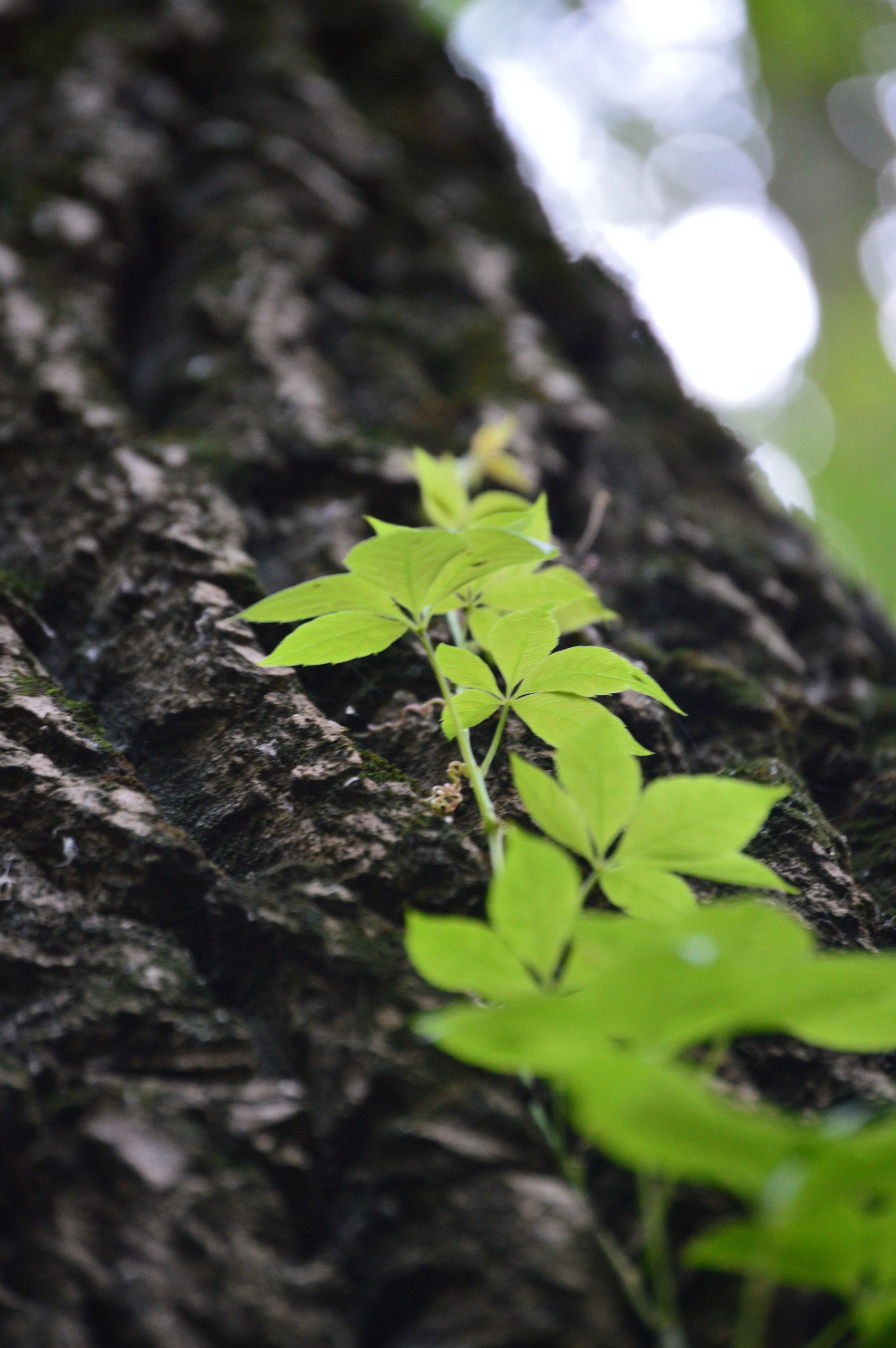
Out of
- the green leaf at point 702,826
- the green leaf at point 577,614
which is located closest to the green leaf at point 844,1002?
the green leaf at point 702,826

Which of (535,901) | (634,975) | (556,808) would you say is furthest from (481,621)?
(634,975)

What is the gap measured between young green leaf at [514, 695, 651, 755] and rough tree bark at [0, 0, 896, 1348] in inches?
4.9

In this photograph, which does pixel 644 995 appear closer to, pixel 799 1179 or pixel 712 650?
pixel 799 1179

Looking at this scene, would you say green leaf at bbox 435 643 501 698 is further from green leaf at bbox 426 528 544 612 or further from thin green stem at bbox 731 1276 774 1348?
thin green stem at bbox 731 1276 774 1348

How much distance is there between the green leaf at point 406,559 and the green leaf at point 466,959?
1.02ft

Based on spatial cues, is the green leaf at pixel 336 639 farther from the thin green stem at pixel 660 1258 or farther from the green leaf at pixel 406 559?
the thin green stem at pixel 660 1258

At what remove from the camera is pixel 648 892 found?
643mm

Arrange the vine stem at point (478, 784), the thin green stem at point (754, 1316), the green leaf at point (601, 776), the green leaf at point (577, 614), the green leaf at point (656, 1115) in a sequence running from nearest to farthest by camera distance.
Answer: the green leaf at point (656, 1115) < the thin green stem at point (754, 1316) < the green leaf at point (601, 776) < the vine stem at point (478, 784) < the green leaf at point (577, 614)

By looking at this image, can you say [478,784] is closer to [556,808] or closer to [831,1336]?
[556,808]

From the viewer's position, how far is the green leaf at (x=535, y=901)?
55 centimetres

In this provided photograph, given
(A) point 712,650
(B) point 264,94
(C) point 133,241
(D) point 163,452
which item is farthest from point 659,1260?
(B) point 264,94

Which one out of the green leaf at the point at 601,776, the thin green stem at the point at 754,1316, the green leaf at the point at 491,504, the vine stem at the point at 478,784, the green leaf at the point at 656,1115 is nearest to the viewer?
the green leaf at the point at 656,1115

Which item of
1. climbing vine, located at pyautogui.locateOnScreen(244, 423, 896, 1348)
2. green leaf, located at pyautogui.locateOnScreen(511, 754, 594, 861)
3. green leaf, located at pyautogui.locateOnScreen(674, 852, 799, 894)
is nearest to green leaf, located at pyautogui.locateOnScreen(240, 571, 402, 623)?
climbing vine, located at pyautogui.locateOnScreen(244, 423, 896, 1348)

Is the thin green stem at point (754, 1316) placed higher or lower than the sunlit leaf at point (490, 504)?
lower
